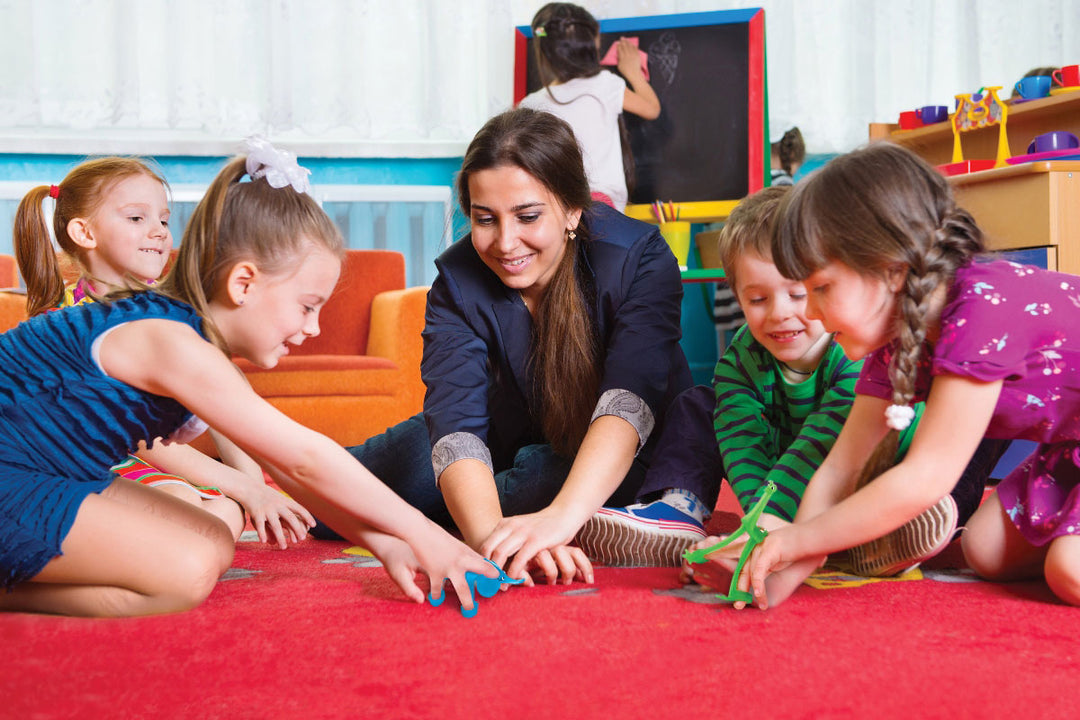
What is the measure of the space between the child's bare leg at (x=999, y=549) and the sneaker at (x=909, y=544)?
0.24 ft

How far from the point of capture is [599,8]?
360 cm

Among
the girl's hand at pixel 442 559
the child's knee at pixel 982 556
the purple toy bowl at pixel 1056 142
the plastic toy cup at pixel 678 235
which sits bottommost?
the child's knee at pixel 982 556

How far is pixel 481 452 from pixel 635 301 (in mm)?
331

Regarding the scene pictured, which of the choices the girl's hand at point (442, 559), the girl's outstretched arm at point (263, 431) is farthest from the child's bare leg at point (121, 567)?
the girl's hand at point (442, 559)

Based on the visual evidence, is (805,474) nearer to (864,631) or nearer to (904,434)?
(904,434)

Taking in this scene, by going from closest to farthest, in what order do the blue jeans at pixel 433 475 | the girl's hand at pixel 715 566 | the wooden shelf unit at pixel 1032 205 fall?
1. the girl's hand at pixel 715 566
2. the blue jeans at pixel 433 475
3. the wooden shelf unit at pixel 1032 205

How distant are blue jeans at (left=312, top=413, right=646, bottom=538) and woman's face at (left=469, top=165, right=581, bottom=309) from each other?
297 millimetres

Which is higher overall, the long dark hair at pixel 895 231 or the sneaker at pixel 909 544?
the long dark hair at pixel 895 231

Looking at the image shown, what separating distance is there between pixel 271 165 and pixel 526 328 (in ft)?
1.56

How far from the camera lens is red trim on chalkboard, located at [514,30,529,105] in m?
3.29

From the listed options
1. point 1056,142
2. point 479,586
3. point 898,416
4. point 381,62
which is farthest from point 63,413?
point 381,62

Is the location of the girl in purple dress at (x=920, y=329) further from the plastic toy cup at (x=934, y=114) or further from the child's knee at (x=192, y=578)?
the plastic toy cup at (x=934, y=114)

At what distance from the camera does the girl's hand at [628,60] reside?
3.22m

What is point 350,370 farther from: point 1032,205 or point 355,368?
point 1032,205
